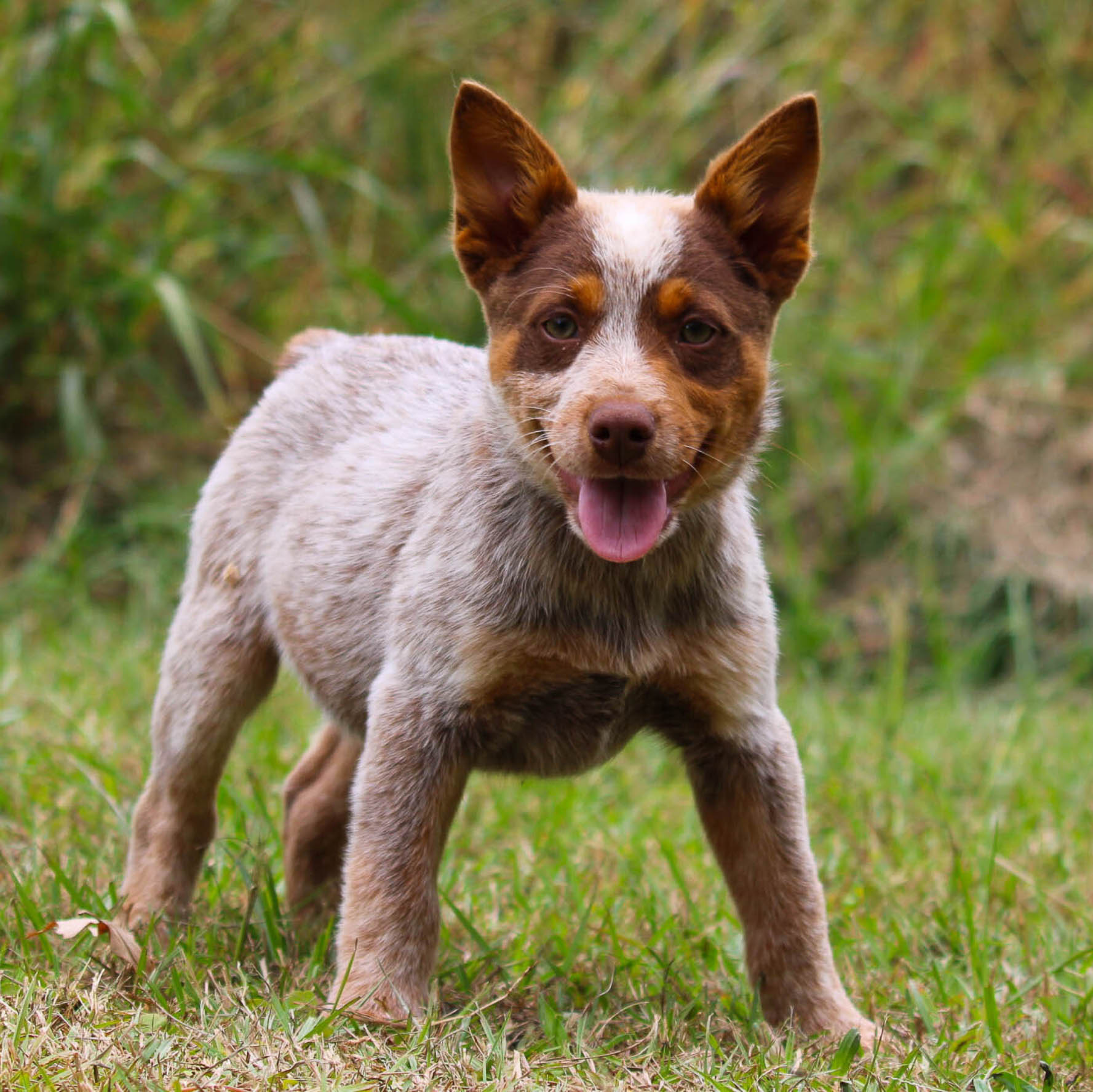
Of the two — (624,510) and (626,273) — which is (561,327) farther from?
(624,510)

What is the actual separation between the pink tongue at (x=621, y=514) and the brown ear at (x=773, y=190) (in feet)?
1.85

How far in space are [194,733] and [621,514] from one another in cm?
128

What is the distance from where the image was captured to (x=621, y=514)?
2.94m

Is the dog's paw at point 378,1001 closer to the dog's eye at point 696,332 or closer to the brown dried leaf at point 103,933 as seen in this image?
the brown dried leaf at point 103,933

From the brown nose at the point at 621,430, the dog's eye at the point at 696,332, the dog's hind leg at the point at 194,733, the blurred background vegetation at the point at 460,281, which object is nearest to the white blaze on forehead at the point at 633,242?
the dog's eye at the point at 696,332

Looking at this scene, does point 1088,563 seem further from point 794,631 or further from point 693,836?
point 693,836

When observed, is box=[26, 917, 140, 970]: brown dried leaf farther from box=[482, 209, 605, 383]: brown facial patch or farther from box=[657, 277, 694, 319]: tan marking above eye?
box=[657, 277, 694, 319]: tan marking above eye

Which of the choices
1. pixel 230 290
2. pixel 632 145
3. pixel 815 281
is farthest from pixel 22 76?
pixel 815 281

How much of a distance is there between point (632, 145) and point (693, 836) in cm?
385

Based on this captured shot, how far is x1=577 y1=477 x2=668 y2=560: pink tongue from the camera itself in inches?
113

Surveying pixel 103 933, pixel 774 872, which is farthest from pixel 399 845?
pixel 774 872

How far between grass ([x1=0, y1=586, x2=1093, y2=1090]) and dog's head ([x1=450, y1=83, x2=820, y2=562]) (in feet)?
2.78

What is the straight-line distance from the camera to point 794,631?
664 centimetres

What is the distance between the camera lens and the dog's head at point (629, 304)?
288 cm
